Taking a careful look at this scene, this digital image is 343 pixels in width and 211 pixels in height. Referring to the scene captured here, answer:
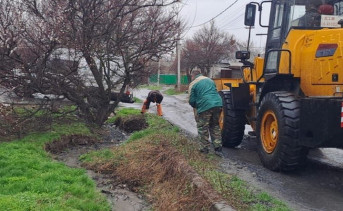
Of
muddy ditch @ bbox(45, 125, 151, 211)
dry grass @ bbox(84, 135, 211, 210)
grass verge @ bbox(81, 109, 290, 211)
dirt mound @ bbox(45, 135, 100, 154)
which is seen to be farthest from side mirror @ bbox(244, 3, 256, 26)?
dirt mound @ bbox(45, 135, 100, 154)

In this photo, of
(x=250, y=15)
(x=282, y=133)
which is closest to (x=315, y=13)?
(x=250, y=15)

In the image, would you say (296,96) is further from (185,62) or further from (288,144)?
(185,62)

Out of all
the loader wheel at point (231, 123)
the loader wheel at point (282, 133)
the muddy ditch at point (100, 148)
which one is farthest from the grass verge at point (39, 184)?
the loader wheel at point (231, 123)

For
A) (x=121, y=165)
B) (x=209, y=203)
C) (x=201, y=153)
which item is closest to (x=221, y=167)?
(x=201, y=153)

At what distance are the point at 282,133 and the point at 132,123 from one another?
653 centimetres

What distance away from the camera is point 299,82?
22.4 feet

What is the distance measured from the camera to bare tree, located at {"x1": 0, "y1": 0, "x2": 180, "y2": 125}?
9195mm

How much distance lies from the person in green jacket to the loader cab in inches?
42.6

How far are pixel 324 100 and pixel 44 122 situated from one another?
258 inches

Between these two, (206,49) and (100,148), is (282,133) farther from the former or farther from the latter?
(206,49)

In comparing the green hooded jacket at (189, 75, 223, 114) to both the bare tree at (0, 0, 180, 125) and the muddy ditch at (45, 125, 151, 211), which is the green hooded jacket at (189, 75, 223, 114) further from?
the bare tree at (0, 0, 180, 125)

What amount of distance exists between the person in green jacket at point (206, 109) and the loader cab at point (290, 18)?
1.08 meters

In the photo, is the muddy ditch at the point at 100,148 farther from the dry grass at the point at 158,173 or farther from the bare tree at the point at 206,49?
the bare tree at the point at 206,49

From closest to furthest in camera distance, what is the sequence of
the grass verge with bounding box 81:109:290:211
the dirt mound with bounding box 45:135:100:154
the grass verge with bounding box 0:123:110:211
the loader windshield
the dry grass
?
the grass verge with bounding box 0:123:110:211 → the grass verge with bounding box 81:109:290:211 → the dry grass → the loader windshield → the dirt mound with bounding box 45:135:100:154
